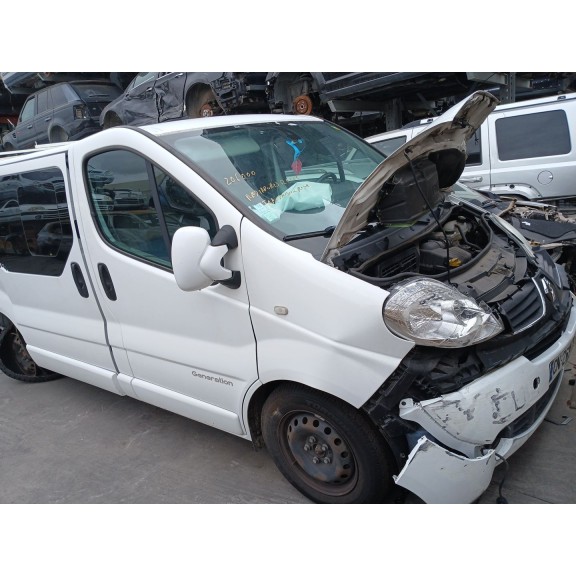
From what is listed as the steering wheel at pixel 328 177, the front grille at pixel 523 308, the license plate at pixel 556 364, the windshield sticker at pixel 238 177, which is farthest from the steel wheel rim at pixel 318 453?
the steering wheel at pixel 328 177

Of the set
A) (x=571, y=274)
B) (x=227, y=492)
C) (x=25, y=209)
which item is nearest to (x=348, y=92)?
(x=571, y=274)

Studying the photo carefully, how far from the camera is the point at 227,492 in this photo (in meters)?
2.72

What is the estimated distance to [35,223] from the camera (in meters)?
3.56

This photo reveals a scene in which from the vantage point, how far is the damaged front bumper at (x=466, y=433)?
1.96 m

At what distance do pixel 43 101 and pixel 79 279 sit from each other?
9939 millimetres

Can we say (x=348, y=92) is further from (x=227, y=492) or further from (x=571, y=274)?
(x=227, y=492)

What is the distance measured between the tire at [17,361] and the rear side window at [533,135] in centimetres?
565

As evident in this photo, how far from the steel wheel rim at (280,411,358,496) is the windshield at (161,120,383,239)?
2.96 feet

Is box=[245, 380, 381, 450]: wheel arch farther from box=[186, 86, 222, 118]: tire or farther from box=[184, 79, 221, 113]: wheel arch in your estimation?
box=[186, 86, 222, 118]: tire

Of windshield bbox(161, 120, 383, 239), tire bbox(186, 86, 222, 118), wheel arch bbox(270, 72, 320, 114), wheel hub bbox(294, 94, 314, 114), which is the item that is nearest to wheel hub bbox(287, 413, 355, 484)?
windshield bbox(161, 120, 383, 239)

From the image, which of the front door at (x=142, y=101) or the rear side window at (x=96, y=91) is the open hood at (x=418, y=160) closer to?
the front door at (x=142, y=101)

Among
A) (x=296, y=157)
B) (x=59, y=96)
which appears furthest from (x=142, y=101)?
(x=296, y=157)

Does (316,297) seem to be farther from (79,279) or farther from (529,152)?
(529,152)

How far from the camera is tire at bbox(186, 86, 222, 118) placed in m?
8.50
